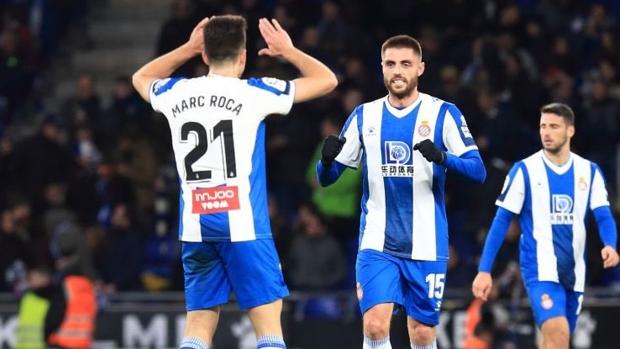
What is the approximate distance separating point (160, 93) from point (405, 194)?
1.95 metres

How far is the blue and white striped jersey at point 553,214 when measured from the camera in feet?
38.4

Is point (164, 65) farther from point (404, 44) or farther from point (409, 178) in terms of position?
point (409, 178)

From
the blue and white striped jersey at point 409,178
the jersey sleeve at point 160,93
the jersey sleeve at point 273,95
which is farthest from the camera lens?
the blue and white striped jersey at point 409,178

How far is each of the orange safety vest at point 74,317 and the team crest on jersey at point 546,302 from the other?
561cm

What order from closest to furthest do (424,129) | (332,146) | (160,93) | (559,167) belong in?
1. (160,93)
2. (332,146)
3. (424,129)
4. (559,167)

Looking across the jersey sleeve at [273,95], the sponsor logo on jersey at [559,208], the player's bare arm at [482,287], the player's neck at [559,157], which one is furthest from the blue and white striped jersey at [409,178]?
the player's neck at [559,157]

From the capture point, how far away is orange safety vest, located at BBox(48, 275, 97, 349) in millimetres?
15430

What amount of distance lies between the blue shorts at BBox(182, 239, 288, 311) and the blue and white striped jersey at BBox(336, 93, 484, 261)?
131 cm

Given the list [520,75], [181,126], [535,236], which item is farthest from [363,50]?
[181,126]

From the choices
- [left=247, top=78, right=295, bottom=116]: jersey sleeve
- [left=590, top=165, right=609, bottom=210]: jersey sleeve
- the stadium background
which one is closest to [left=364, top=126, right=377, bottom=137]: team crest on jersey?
[left=247, top=78, right=295, bottom=116]: jersey sleeve

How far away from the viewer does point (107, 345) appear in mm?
18156

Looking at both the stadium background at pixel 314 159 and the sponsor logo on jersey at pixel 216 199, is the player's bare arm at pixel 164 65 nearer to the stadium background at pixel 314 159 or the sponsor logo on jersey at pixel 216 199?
the sponsor logo on jersey at pixel 216 199

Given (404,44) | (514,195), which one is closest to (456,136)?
(404,44)

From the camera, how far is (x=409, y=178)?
10.2 metres
